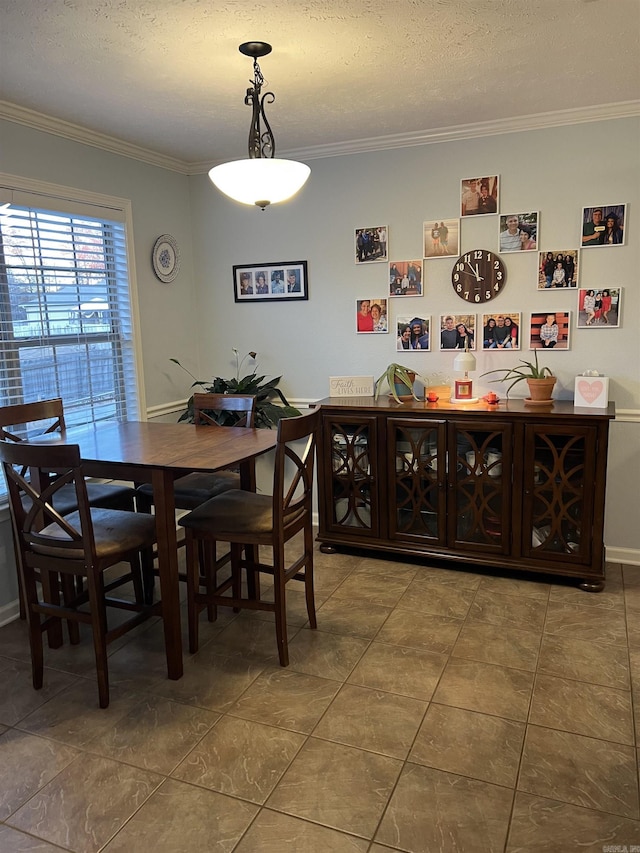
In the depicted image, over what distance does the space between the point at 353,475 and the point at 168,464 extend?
1.54m

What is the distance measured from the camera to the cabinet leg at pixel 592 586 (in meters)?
3.15

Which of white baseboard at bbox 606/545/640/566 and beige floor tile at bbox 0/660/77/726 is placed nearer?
beige floor tile at bbox 0/660/77/726

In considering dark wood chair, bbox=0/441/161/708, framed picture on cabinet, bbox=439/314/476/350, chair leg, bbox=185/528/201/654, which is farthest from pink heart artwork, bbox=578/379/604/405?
dark wood chair, bbox=0/441/161/708

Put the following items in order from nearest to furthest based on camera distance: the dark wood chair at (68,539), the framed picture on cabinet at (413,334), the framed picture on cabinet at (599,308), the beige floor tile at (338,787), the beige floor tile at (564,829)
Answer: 1. the beige floor tile at (564,829)
2. the beige floor tile at (338,787)
3. the dark wood chair at (68,539)
4. the framed picture on cabinet at (599,308)
5. the framed picture on cabinet at (413,334)

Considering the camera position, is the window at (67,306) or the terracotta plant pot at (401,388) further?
the terracotta plant pot at (401,388)

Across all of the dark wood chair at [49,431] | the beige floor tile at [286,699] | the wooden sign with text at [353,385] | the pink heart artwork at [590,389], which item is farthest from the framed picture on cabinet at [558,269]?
the dark wood chair at [49,431]

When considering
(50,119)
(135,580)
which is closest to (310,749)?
(135,580)

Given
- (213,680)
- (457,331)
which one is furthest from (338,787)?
(457,331)

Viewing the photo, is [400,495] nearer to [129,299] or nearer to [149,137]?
[129,299]

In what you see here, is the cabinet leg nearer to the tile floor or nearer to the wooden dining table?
the tile floor

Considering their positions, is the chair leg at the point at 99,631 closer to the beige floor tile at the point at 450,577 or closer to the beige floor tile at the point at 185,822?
the beige floor tile at the point at 185,822

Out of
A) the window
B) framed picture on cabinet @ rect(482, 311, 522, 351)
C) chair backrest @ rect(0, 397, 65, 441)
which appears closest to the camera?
chair backrest @ rect(0, 397, 65, 441)

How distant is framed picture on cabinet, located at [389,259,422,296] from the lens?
12.2 feet

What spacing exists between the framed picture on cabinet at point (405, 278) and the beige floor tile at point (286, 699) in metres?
2.29
